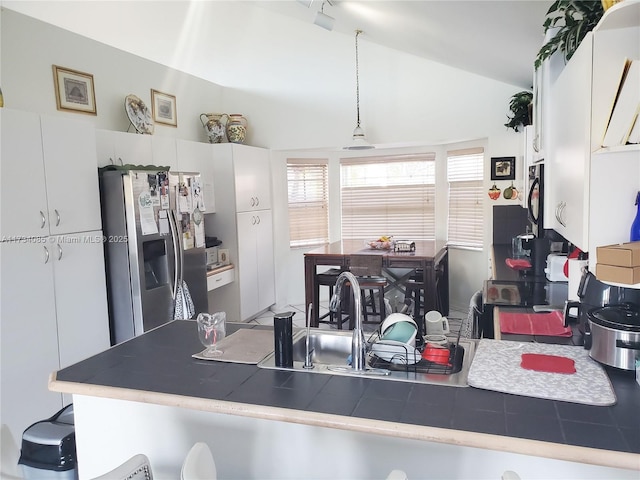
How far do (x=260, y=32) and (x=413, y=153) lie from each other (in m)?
2.24

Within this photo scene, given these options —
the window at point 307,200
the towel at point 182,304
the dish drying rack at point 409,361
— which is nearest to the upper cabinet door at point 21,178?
the towel at point 182,304

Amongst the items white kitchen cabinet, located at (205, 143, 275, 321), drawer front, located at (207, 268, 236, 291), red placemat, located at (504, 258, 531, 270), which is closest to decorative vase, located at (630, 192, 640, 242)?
red placemat, located at (504, 258, 531, 270)

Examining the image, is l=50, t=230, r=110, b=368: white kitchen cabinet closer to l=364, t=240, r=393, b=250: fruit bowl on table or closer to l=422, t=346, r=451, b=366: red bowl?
l=422, t=346, r=451, b=366: red bowl

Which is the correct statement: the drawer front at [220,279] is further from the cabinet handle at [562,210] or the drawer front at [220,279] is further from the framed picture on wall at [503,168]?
the cabinet handle at [562,210]

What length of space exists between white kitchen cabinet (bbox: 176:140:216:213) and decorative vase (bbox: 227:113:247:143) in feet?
1.40

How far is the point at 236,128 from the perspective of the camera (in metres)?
5.20

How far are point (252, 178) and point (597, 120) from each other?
4162 mm

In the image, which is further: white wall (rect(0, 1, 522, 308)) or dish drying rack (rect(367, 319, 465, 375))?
white wall (rect(0, 1, 522, 308))

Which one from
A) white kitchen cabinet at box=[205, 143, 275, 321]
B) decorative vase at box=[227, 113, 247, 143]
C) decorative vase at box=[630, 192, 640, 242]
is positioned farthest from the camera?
decorative vase at box=[227, 113, 247, 143]

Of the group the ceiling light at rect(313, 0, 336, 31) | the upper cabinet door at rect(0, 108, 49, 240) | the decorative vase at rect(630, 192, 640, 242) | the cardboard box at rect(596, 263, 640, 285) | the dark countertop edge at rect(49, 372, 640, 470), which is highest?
the ceiling light at rect(313, 0, 336, 31)

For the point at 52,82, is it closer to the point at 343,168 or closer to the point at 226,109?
the point at 226,109

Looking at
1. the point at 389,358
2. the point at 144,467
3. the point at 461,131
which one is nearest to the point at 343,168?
the point at 461,131

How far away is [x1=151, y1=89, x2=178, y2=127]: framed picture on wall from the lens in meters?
4.44

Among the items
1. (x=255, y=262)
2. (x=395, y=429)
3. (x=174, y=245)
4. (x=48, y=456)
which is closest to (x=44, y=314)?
(x=174, y=245)
